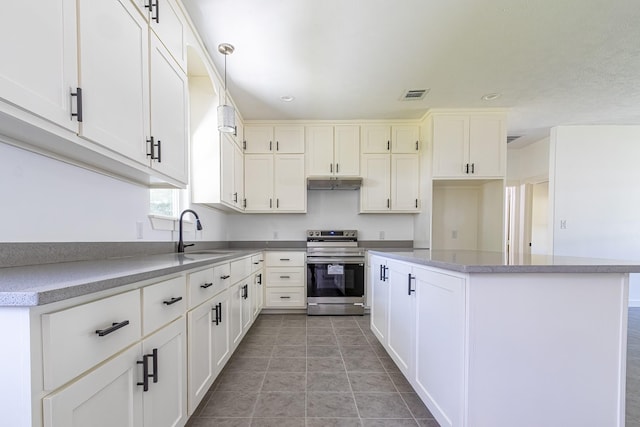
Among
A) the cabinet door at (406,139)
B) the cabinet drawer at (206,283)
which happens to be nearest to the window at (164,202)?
the cabinet drawer at (206,283)

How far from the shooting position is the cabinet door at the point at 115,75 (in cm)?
100

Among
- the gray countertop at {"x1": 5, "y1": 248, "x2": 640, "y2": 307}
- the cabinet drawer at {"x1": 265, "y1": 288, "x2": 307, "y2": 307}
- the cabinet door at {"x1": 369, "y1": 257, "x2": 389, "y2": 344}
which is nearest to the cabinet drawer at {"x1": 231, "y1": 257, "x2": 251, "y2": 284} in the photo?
Answer: the gray countertop at {"x1": 5, "y1": 248, "x2": 640, "y2": 307}

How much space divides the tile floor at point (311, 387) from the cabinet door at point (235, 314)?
0.67 ft

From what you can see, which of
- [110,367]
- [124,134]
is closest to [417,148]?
[124,134]

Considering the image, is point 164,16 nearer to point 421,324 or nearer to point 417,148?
point 421,324

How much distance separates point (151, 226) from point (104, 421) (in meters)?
1.34

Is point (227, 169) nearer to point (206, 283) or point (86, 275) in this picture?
point (206, 283)

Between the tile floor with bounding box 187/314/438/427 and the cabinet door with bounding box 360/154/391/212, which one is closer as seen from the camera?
the tile floor with bounding box 187/314/438/427

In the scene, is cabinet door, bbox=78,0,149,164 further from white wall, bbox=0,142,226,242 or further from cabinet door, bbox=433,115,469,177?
cabinet door, bbox=433,115,469,177

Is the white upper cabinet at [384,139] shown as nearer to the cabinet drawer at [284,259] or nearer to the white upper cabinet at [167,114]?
the cabinet drawer at [284,259]

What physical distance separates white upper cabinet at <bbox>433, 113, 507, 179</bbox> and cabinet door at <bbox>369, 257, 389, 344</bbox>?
166 cm

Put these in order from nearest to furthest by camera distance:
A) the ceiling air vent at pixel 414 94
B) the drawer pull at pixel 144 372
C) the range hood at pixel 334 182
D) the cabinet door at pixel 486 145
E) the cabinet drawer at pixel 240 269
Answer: the drawer pull at pixel 144 372 → the cabinet drawer at pixel 240 269 → the ceiling air vent at pixel 414 94 → the cabinet door at pixel 486 145 → the range hood at pixel 334 182

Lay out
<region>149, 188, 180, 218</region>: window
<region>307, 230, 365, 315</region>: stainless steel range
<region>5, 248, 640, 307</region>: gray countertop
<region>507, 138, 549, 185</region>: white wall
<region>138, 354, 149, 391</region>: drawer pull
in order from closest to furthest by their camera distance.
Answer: <region>5, 248, 640, 307</region>: gray countertop, <region>138, 354, 149, 391</region>: drawer pull, <region>149, 188, 180, 218</region>: window, <region>307, 230, 365, 315</region>: stainless steel range, <region>507, 138, 549, 185</region>: white wall

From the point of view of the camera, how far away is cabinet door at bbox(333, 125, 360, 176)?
3.71 m
